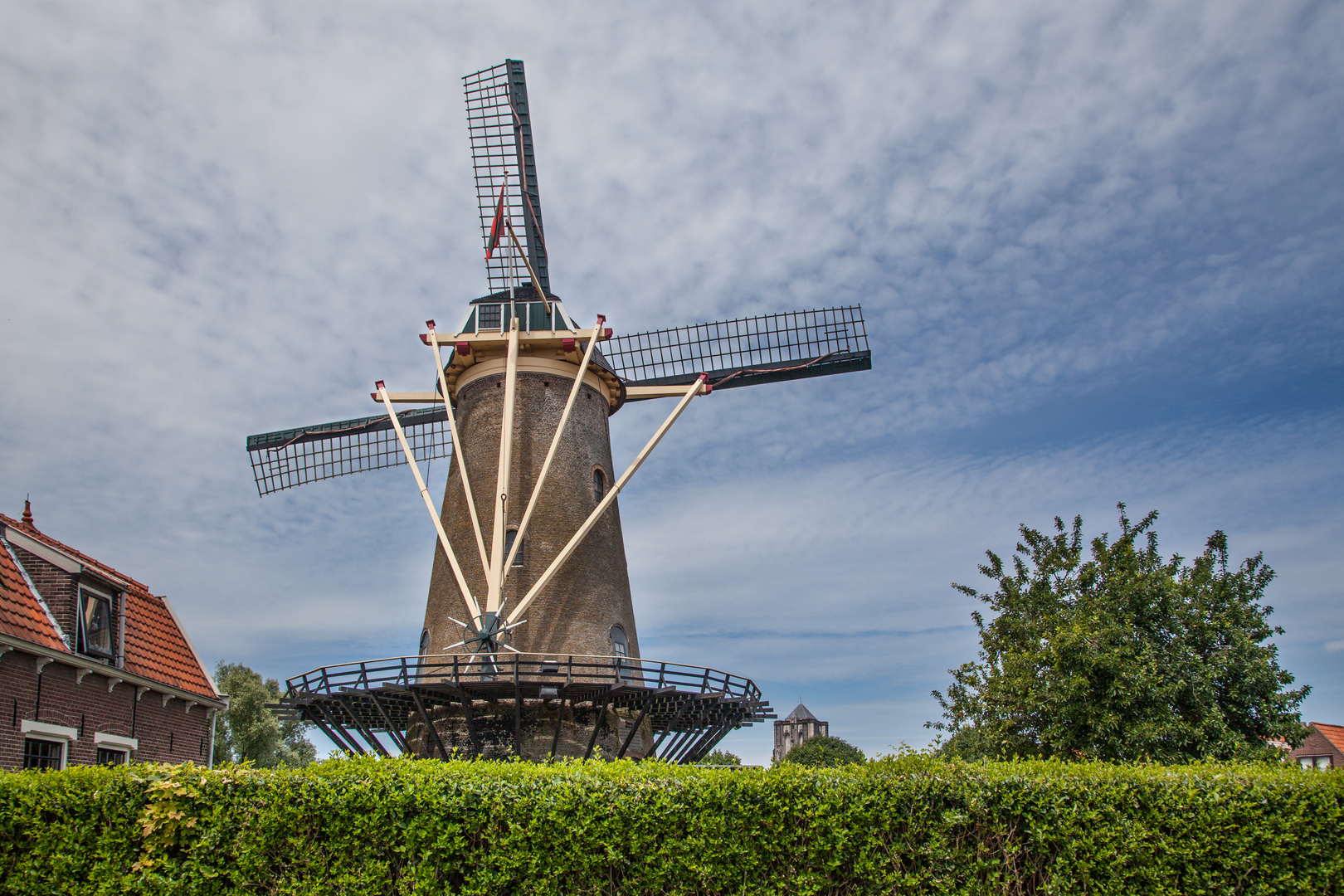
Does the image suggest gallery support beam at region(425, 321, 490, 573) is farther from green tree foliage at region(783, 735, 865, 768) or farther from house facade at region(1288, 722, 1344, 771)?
green tree foliage at region(783, 735, 865, 768)

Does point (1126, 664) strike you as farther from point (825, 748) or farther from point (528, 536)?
point (825, 748)

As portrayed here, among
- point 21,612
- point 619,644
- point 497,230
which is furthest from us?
point 497,230

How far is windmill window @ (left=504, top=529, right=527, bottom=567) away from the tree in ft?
26.4

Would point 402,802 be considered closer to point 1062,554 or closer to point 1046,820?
point 1046,820

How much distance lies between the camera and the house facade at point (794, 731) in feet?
251

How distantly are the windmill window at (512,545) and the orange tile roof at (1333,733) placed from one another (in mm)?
33788

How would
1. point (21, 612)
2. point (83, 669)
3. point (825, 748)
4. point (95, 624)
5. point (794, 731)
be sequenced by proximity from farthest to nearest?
point (794, 731) → point (825, 748) → point (95, 624) → point (83, 669) → point (21, 612)

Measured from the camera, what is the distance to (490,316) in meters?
18.5

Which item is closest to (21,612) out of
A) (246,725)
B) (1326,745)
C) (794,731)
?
(246,725)

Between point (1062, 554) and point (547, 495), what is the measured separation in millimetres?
9379

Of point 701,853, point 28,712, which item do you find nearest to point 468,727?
point 28,712

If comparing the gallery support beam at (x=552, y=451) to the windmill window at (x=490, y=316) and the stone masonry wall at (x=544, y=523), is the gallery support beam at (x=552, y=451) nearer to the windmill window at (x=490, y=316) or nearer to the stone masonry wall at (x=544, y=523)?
the stone masonry wall at (x=544, y=523)

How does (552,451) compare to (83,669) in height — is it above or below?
above

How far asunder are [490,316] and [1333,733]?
121ft
